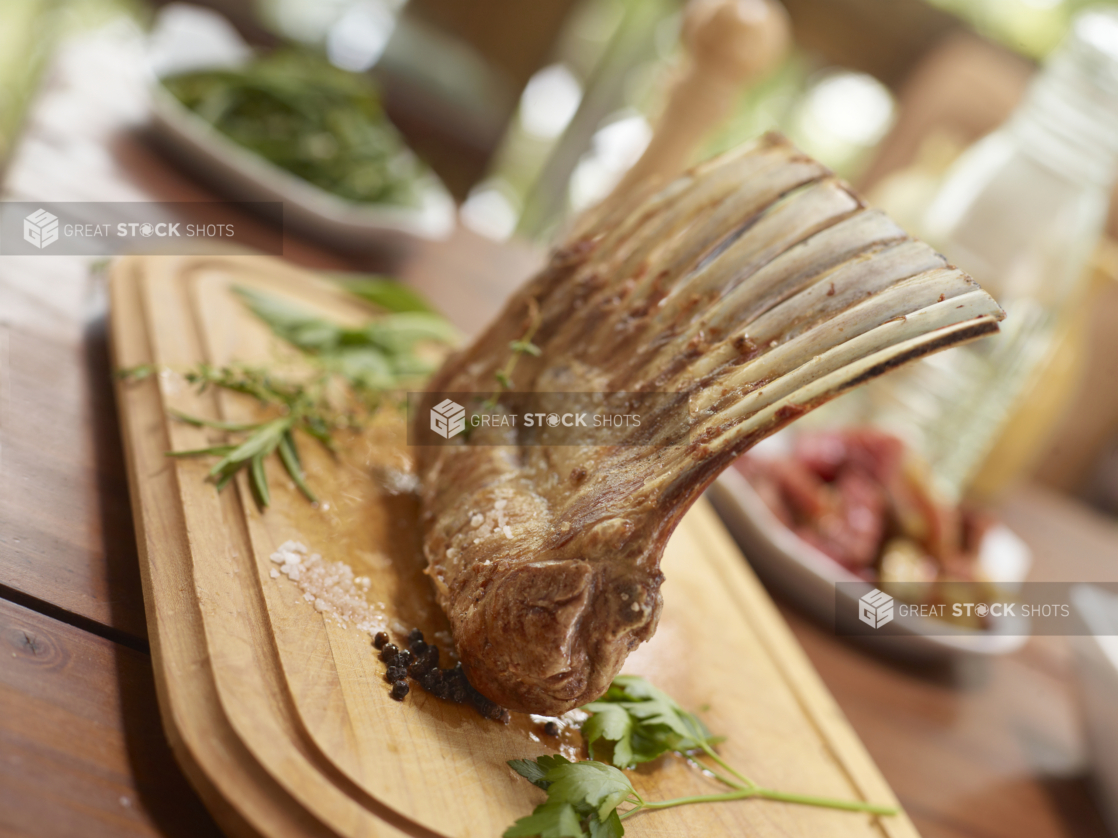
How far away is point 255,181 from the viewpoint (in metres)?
2.62

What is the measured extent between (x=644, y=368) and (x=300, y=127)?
1.92 meters

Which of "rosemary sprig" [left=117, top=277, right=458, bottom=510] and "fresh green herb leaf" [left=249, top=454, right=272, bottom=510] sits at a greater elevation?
"rosemary sprig" [left=117, top=277, right=458, bottom=510]

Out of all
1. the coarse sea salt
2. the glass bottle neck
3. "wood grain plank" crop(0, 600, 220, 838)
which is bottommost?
"wood grain plank" crop(0, 600, 220, 838)

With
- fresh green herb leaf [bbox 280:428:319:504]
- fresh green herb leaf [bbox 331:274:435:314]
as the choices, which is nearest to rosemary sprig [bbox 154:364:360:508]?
fresh green herb leaf [bbox 280:428:319:504]

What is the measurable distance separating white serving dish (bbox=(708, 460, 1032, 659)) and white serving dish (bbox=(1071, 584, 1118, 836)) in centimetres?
20

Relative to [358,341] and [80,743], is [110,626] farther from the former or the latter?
[358,341]

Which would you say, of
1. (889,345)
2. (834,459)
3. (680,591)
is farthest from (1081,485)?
(889,345)

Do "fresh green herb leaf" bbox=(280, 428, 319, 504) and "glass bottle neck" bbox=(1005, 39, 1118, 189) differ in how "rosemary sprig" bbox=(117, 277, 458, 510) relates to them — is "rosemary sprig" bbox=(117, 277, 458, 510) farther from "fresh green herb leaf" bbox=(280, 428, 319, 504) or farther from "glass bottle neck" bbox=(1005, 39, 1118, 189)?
"glass bottle neck" bbox=(1005, 39, 1118, 189)

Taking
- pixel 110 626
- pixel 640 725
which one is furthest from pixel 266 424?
pixel 640 725

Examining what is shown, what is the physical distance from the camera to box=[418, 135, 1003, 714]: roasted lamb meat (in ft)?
3.98

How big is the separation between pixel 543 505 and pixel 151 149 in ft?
6.87

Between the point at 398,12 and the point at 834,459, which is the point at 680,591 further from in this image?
the point at 398,12

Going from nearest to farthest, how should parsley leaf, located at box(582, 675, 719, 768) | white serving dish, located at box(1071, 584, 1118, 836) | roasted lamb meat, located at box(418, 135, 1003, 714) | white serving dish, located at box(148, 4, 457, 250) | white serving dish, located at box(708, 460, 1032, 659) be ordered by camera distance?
roasted lamb meat, located at box(418, 135, 1003, 714)
parsley leaf, located at box(582, 675, 719, 768)
white serving dish, located at box(1071, 584, 1118, 836)
white serving dish, located at box(708, 460, 1032, 659)
white serving dish, located at box(148, 4, 457, 250)

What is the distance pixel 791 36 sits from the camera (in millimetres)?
5660
